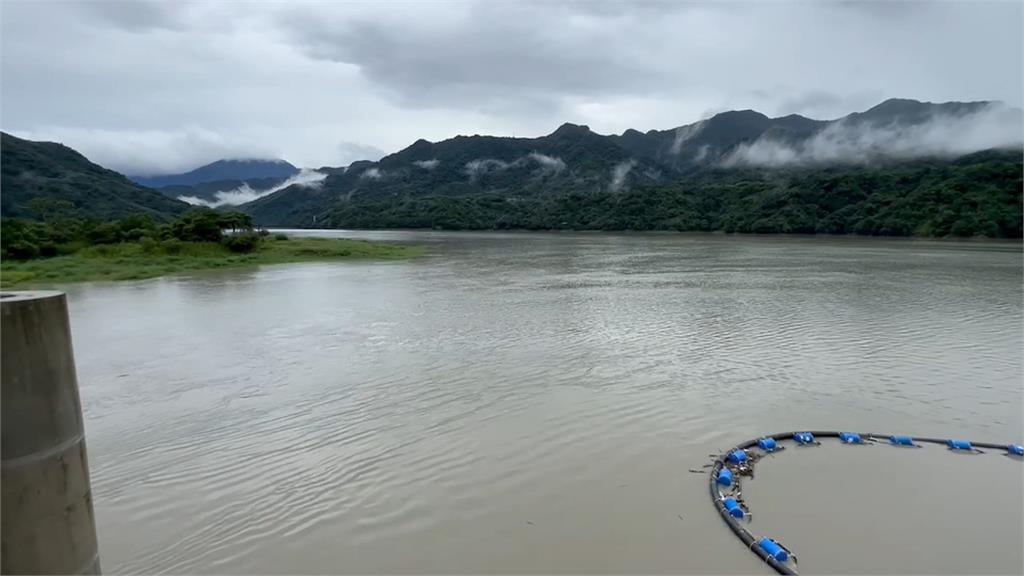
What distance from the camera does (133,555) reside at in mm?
5090

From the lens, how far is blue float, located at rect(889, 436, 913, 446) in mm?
7352

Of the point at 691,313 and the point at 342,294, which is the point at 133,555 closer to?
the point at 691,313

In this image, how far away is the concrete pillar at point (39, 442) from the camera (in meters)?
2.68

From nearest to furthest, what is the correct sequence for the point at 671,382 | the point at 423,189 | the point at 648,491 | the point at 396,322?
1. the point at 648,491
2. the point at 671,382
3. the point at 396,322
4. the point at 423,189

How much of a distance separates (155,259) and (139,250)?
2819mm

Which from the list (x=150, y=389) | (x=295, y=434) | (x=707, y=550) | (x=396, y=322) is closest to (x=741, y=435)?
(x=707, y=550)

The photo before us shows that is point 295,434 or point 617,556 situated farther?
point 295,434

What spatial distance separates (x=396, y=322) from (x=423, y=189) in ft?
602

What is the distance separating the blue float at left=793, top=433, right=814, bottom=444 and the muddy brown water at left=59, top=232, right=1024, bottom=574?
394mm

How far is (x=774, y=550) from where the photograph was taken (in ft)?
16.4

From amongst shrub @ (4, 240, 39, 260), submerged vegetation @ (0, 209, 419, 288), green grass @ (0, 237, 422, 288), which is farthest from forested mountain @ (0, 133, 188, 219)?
green grass @ (0, 237, 422, 288)

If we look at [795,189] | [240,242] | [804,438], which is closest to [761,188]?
[795,189]

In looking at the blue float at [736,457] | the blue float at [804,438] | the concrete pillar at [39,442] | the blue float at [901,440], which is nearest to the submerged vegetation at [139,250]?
the concrete pillar at [39,442]

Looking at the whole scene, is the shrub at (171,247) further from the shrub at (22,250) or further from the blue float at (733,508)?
the blue float at (733,508)
